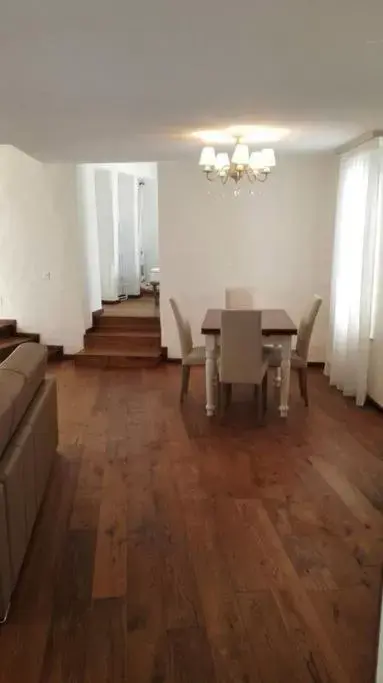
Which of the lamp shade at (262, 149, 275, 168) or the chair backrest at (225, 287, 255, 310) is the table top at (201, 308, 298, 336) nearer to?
the chair backrest at (225, 287, 255, 310)

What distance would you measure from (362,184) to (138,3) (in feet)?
11.5

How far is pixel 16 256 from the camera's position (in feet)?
22.7

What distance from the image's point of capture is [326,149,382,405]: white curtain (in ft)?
15.4

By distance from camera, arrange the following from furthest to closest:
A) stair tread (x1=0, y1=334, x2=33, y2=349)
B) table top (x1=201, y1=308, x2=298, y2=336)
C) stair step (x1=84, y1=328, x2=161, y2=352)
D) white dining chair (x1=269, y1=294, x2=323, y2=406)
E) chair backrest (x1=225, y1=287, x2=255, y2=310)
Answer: stair step (x1=84, y1=328, x2=161, y2=352) < stair tread (x1=0, y1=334, x2=33, y2=349) < chair backrest (x1=225, y1=287, x2=255, y2=310) < white dining chair (x1=269, y1=294, x2=323, y2=406) < table top (x1=201, y1=308, x2=298, y2=336)

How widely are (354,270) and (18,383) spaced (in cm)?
350

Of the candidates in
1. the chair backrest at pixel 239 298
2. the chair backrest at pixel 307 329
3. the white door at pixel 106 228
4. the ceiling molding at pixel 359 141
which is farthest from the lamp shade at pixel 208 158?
the white door at pixel 106 228

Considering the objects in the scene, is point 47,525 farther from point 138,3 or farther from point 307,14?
point 307,14

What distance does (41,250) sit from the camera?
683 centimetres

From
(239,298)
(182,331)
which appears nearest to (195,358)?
(182,331)

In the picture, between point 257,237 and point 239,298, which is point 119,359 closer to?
point 239,298

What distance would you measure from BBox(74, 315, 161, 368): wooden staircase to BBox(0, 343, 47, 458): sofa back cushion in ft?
9.94

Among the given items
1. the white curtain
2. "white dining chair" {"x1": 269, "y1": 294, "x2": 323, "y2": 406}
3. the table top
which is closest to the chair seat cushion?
the table top

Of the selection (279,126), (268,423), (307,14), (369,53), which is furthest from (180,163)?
(307,14)

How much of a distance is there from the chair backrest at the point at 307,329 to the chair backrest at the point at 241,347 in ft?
2.41
